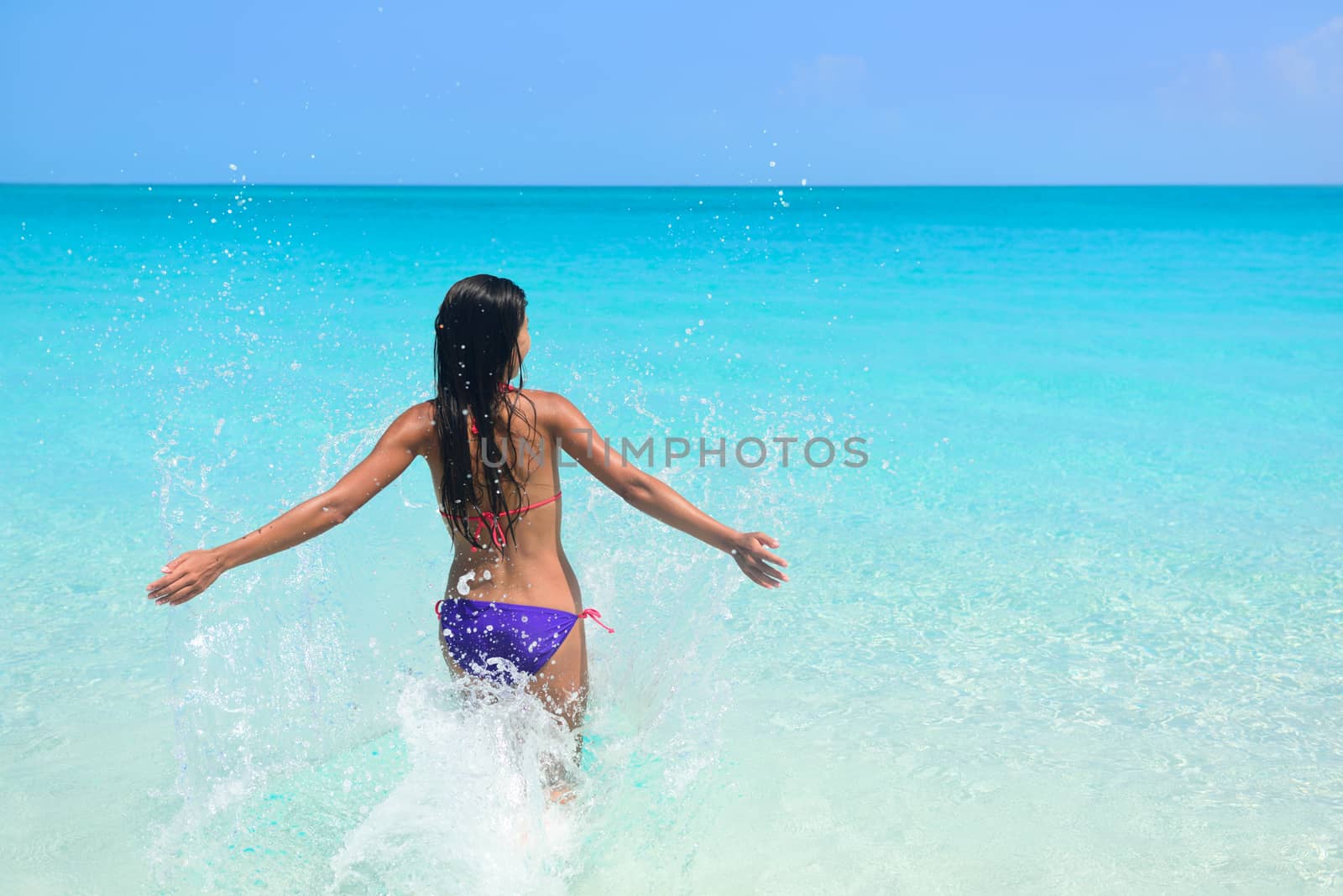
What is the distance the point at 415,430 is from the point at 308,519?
1.17ft

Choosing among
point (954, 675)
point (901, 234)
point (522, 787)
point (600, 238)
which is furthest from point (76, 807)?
point (901, 234)

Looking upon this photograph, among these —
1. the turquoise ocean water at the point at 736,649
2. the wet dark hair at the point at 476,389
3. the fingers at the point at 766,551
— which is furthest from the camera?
the turquoise ocean water at the point at 736,649

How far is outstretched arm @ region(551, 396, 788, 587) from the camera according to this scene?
9.57ft

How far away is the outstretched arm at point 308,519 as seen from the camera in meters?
2.62

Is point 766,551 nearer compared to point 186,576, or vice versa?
point 186,576

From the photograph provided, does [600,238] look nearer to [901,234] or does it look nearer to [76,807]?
[901,234]

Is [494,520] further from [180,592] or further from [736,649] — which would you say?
[736,649]

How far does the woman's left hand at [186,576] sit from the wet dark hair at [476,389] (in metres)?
0.60

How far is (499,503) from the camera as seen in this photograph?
9.59 ft

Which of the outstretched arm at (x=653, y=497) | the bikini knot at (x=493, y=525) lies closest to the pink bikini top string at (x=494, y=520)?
the bikini knot at (x=493, y=525)

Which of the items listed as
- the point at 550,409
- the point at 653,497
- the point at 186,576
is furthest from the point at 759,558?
the point at 186,576

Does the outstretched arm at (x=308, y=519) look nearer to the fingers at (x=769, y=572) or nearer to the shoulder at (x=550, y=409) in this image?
the shoulder at (x=550, y=409)

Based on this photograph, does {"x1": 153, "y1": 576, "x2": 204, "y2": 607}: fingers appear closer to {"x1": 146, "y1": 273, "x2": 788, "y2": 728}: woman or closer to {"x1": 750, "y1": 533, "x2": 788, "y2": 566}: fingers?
{"x1": 146, "y1": 273, "x2": 788, "y2": 728}: woman

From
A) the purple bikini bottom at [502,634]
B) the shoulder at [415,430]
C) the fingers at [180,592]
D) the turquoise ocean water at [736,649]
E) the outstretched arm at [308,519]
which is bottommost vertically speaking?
the turquoise ocean water at [736,649]
